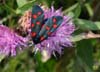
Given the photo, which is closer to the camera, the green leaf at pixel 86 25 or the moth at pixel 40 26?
the moth at pixel 40 26

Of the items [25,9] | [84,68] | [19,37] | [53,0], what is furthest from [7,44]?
[84,68]

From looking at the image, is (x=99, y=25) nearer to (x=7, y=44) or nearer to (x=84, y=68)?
(x=84, y=68)

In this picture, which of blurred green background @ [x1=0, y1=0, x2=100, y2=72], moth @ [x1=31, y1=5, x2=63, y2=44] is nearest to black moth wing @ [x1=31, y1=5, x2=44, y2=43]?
moth @ [x1=31, y1=5, x2=63, y2=44]

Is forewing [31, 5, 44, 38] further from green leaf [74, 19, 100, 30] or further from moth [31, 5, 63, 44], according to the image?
green leaf [74, 19, 100, 30]

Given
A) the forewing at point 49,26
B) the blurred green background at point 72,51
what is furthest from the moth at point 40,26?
the blurred green background at point 72,51

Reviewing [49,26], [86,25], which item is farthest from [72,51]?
[49,26]

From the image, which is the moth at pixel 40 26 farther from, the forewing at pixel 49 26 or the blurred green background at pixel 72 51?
the blurred green background at pixel 72 51
